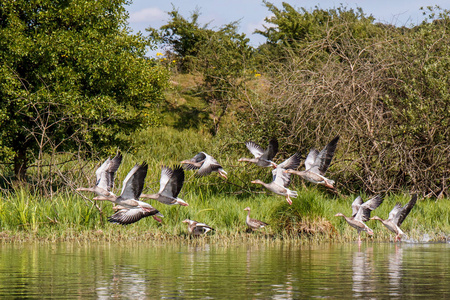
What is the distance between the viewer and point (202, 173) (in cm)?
1554

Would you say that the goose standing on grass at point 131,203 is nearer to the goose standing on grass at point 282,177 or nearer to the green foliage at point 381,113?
the goose standing on grass at point 282,177

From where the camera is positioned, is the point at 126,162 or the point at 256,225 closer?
the point at 256,225

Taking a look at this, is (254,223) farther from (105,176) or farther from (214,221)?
(105,176)

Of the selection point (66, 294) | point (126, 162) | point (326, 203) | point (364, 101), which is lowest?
point (66, 294)

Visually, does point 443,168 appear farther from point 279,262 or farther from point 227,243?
point 279,262

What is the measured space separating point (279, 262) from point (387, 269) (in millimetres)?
1704

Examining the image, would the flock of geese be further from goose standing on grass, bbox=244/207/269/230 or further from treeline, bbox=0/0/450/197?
treeline, bbox=0/0/450/197

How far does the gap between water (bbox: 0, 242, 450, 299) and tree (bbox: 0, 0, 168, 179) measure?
6728 millimetres

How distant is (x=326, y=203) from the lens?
15898 mm

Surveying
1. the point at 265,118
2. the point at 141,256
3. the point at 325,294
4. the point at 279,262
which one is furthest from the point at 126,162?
the point at 325,294

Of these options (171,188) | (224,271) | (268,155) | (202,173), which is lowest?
(224,271)

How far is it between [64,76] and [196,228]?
7511mm

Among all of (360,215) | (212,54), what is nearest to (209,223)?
(360,215)

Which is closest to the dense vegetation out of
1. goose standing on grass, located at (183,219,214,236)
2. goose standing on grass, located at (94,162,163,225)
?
goose standing on grass, located at (183,219,214,236)
